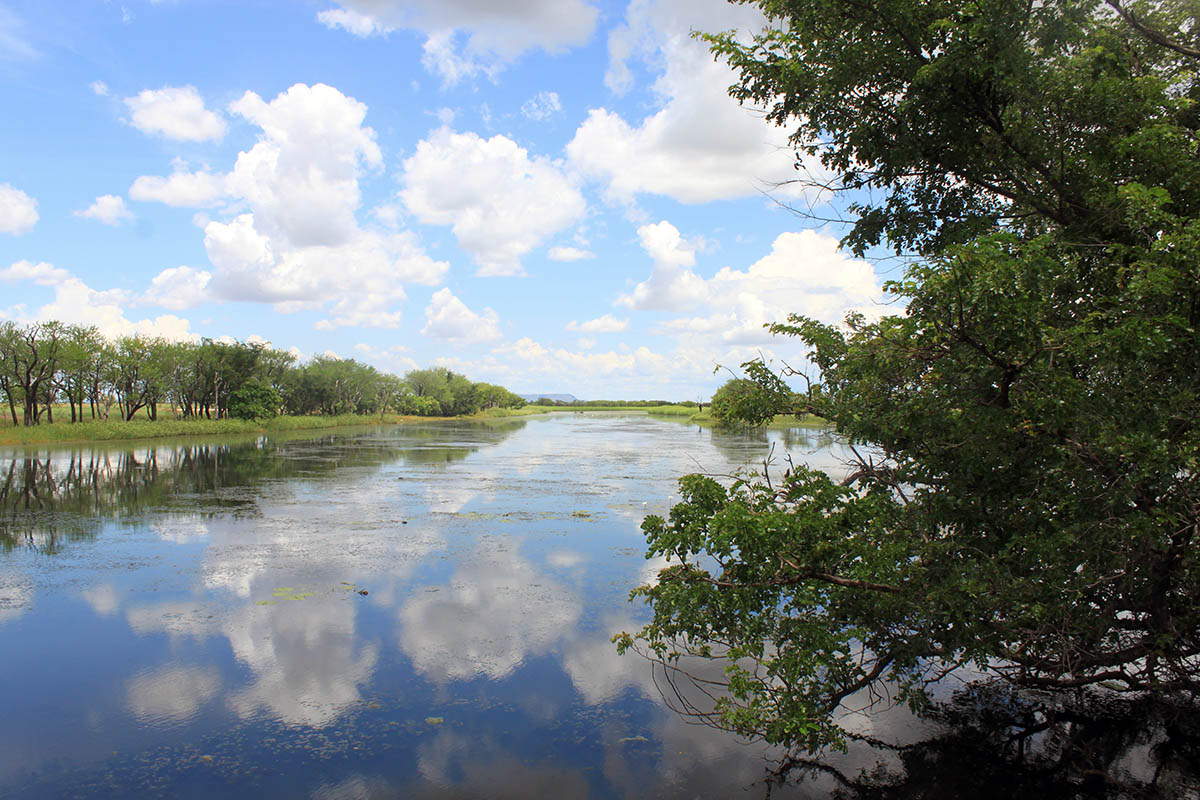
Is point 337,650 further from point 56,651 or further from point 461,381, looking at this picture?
point 461,381

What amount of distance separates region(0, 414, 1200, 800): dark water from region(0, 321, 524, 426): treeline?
122 feet

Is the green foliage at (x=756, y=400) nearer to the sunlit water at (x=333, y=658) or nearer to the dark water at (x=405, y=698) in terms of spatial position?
the sunlit water at (x=333, y=658)

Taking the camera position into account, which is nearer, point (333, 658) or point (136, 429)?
point (333, 658)

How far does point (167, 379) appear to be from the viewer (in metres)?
55.5

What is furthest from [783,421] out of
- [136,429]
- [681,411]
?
[681,411]

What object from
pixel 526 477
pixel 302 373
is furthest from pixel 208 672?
pixel 302 373

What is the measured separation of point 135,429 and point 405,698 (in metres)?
48.1

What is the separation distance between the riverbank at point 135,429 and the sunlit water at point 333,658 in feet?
87.3

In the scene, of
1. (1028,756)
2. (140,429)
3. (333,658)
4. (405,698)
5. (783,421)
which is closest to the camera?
(1028,756)

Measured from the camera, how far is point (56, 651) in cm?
908

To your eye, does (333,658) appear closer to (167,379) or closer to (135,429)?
(135,429)

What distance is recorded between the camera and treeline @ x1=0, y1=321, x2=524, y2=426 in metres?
44.8

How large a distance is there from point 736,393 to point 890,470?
176 centimetres

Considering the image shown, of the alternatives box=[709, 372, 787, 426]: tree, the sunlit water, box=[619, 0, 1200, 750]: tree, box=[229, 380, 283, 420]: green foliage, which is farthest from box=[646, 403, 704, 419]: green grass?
box=[709, 372, 787, 426]: tree
